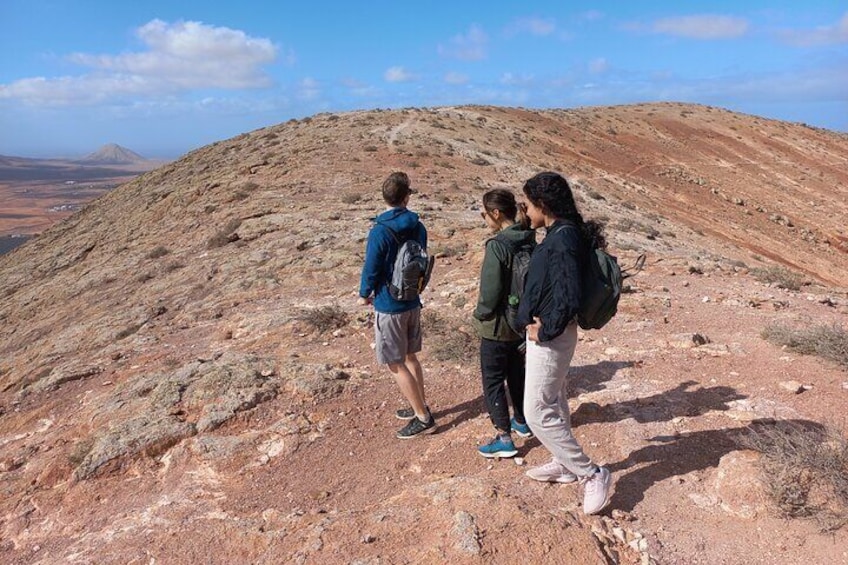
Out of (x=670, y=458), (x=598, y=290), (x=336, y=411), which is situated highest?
(x=598, y=290)

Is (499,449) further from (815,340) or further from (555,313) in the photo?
(815,340)

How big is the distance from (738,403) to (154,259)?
12.3 metres

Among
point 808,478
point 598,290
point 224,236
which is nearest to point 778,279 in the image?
point 808,478

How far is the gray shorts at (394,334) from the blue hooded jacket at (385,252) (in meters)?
0.07

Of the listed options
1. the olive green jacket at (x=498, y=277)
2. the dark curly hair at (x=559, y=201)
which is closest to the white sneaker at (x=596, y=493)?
the olive green jacket at (x=498, y=277)

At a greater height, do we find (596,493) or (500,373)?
(500,373)

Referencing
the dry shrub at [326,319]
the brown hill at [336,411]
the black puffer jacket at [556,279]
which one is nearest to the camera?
the black puffer jacket at [556,279]

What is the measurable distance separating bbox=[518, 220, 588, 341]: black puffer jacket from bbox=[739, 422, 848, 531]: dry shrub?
1.60 meters

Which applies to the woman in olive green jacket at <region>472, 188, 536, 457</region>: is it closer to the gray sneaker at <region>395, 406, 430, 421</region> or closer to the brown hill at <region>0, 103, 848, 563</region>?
the brown hill at <region>0, 103, 848, 563</region>

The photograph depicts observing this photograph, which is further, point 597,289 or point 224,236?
point 224,236

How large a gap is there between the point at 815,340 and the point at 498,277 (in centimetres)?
385

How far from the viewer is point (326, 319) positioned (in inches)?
276

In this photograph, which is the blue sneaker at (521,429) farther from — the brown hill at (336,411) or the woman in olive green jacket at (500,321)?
the brown hill at (336,411)

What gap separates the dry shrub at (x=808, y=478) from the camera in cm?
298
